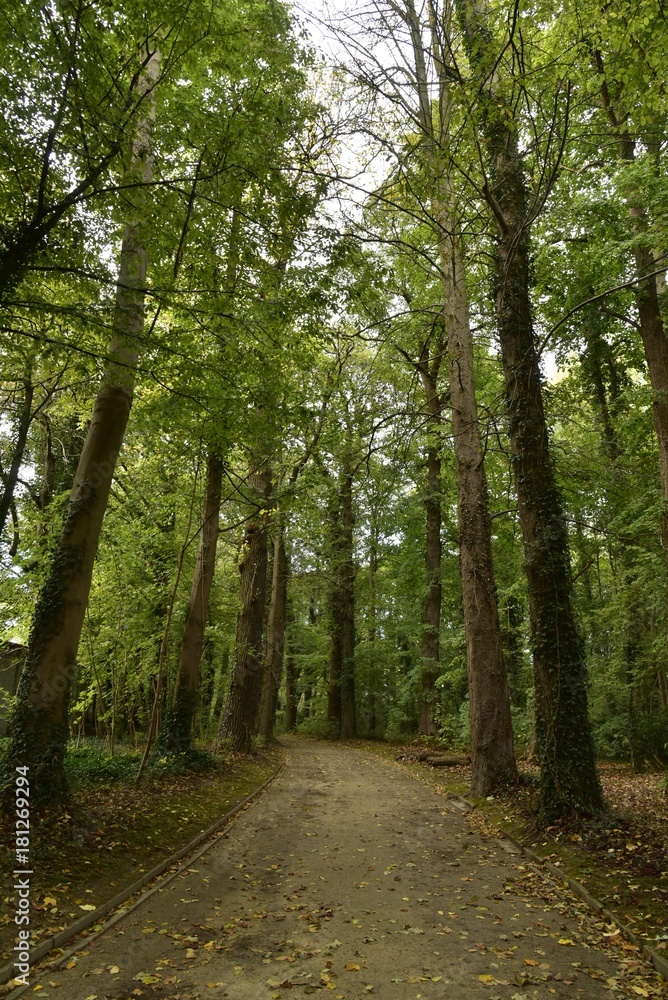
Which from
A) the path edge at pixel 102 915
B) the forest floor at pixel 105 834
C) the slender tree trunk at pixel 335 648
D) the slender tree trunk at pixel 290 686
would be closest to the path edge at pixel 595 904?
the path edge at pixel 102 915

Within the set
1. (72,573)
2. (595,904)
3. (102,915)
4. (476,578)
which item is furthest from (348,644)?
(102,915)

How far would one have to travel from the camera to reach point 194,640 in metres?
11.9

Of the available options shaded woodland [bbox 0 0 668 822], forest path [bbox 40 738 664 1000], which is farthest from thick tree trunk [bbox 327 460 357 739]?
→ forest path [bbox 40 738 664 1000]

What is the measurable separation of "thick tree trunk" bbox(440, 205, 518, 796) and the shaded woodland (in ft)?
0.15

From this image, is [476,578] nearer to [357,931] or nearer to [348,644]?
[357,931]

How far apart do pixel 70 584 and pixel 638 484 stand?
33.8 ft

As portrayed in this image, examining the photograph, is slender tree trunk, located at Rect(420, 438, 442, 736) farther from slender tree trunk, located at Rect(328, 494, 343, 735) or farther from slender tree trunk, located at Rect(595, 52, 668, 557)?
slender tree trunk, located at Rect(595, 52, 668, 557)

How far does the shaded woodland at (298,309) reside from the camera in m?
A: 5.44

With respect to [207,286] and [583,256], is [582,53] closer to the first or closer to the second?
[207,286]

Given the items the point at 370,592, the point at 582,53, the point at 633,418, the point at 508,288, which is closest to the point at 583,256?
the point at 633,418

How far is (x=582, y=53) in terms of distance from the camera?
604cm

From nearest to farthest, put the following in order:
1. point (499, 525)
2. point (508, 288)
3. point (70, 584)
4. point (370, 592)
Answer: point (70, 584), point (508, 288), point (499, 525), point (370, 592)

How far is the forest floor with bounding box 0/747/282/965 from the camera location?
14.8 ft

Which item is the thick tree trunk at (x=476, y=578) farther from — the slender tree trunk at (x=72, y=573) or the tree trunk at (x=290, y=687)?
the tree trunk at (x=290, y=687)
